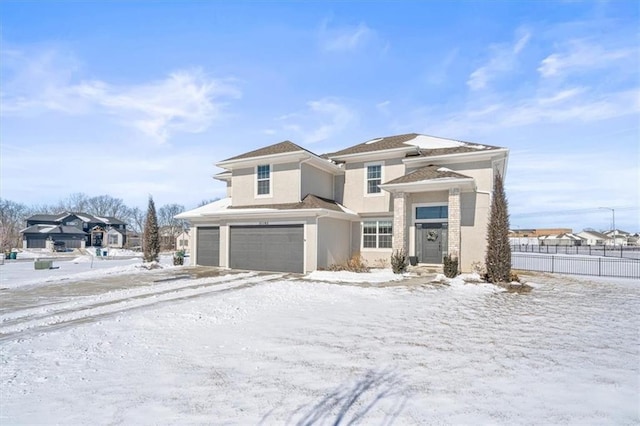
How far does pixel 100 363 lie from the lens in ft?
17.7

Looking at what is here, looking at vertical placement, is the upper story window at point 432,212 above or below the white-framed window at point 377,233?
above

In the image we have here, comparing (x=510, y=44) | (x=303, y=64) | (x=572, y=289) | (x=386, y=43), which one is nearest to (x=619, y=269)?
(x=572, y=289)

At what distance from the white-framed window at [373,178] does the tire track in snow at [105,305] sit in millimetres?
8119

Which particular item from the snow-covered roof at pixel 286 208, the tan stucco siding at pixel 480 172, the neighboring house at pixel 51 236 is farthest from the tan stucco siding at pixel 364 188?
the neighboring house at pixel 51 236

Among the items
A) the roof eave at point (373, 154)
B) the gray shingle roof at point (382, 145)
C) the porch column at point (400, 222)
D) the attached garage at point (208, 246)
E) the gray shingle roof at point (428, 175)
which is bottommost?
the attached garage at point (208, 246)

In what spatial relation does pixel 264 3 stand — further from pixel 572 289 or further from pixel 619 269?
pixel 619 269

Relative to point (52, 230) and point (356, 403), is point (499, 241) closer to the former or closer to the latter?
point (356, 403)

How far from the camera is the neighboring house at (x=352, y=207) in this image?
16.6 metres

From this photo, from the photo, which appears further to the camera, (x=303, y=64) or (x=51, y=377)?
(x=303, y=64)

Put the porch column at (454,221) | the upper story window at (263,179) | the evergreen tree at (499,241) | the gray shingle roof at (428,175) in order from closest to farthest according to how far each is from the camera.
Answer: the evergreen tree at (499,241), the porch column at (454,221), the gray shingle roof at (428,175), the upper story window at (263,179)

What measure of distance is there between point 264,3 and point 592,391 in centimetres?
1331

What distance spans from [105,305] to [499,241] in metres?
13.9

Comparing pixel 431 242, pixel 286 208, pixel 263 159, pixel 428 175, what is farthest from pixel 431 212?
pixel 263 159

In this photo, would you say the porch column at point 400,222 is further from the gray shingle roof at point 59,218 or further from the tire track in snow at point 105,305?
the gray shingle roof at point 59,218
